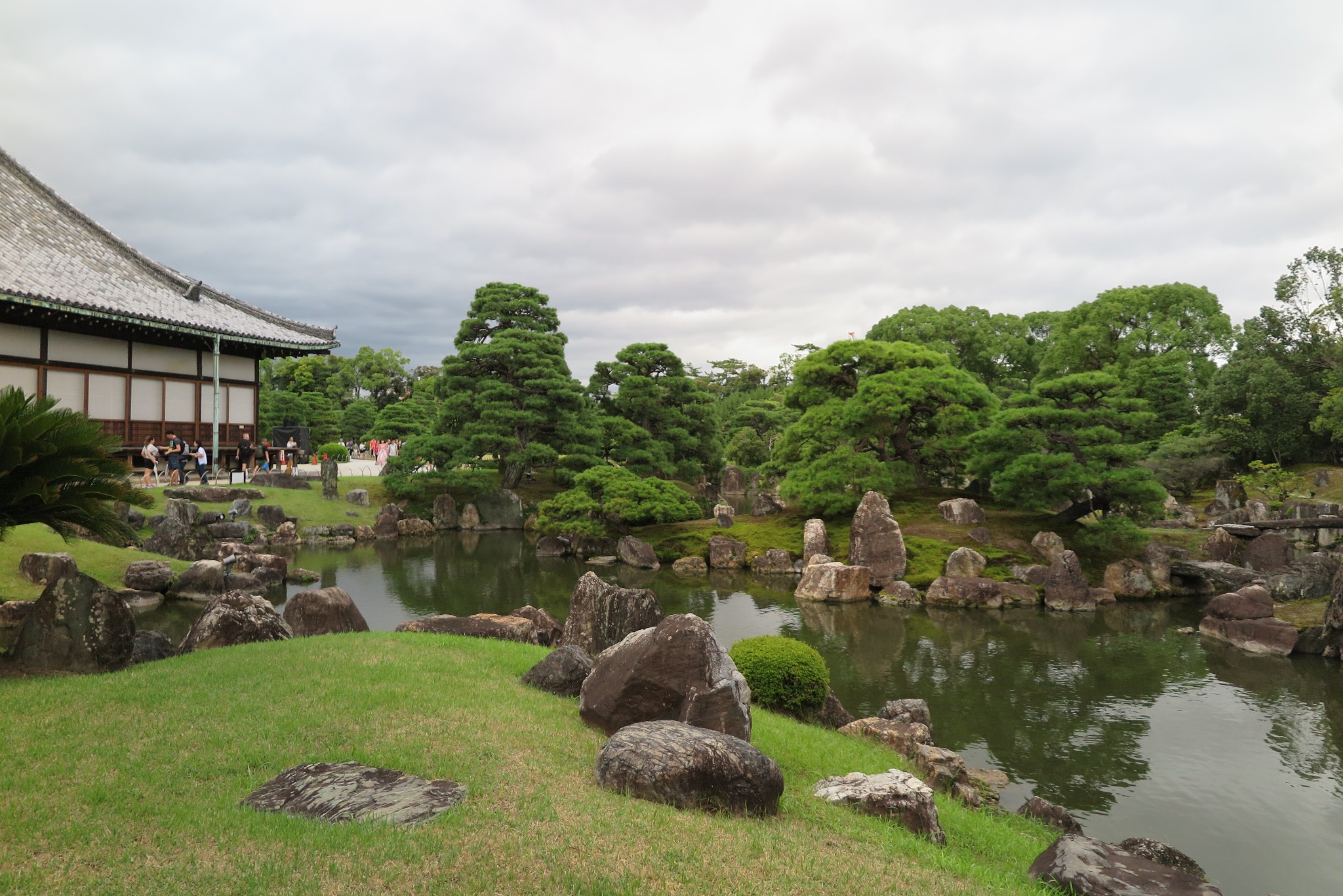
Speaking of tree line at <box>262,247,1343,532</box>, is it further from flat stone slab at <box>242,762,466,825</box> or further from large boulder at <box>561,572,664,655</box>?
flat stone slab at <box>242,762,466,825</box>

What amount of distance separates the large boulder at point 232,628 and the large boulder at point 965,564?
19.5 meters

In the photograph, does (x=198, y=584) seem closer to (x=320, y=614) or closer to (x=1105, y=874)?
(x=320, y=614)

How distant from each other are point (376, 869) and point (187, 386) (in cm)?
2939

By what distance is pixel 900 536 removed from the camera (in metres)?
24.4

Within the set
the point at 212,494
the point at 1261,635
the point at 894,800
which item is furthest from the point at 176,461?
the point at 1261,635

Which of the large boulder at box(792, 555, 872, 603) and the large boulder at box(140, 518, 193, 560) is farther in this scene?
the large boulder at box(792, 555, 872, 603)

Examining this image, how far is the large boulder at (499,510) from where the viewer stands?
36438 mm

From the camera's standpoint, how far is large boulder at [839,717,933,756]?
36.5ft

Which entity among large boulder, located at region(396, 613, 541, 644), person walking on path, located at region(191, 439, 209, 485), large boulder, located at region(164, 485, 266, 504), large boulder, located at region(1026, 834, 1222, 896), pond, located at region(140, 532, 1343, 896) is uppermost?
person walking on path, located at region(191, 439, 209, 485)

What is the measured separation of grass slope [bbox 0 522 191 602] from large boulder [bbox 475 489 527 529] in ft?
52.4

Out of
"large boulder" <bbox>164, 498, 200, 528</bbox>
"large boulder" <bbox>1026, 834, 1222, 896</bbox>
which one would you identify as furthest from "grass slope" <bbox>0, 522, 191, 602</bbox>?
"large boulder" <bbox>1026, 834, 1222, 896</bbox>

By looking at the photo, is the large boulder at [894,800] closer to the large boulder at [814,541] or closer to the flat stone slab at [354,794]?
the flat stone slab at [354,794]

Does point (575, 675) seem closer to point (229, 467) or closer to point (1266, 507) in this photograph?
point (229, 467)

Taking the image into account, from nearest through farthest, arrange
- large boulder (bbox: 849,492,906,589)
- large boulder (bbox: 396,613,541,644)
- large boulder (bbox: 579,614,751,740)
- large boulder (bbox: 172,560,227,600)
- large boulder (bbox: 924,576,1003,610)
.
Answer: large boulder (bbox: 579,614,751,740) < large boulder (bbox: 396,613,541,644) < large boulder (bbox: 172,560,227,600) < large boulder (bbox: 924,576,1003,610) < large boulder (bbox: 849,492,906,589)
